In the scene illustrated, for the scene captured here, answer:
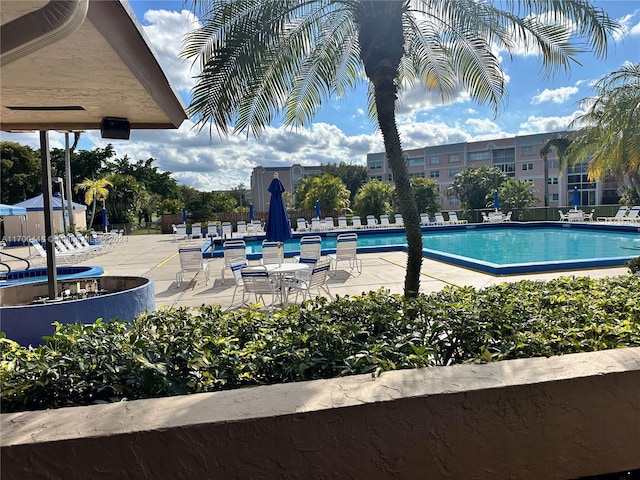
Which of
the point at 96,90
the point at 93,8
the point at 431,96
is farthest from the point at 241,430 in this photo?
the point at 431,96

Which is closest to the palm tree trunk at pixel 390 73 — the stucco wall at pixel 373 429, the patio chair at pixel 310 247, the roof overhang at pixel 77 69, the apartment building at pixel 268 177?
the roof overhang at pixel 77 69

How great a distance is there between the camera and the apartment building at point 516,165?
178 feet

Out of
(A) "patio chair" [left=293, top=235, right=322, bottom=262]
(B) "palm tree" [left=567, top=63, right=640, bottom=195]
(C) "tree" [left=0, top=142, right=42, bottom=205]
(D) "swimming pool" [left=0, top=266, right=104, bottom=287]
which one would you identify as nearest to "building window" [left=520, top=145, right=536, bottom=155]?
(B) "palm tree" [left=567, top=63, right=640, bottom=195]

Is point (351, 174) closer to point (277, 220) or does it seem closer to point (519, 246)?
point (519, 246)

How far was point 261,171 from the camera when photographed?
73812mm

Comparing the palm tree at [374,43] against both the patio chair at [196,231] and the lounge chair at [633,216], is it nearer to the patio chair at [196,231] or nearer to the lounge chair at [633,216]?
the patio chair at [196,231]

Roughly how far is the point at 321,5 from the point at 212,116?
2121 mm

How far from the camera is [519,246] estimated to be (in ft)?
59.7

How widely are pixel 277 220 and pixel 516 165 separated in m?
58.8

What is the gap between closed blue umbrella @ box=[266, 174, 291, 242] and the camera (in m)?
11.0

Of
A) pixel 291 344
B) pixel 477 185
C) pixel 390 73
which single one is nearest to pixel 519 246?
pixel 390 73

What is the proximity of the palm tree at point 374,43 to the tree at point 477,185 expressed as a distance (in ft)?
104

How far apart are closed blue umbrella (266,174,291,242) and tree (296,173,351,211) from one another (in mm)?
22486

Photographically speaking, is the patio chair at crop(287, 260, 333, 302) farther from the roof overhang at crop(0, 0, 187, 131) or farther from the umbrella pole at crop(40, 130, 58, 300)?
the umbrella pole at crop(40, 130, 58, 300)
